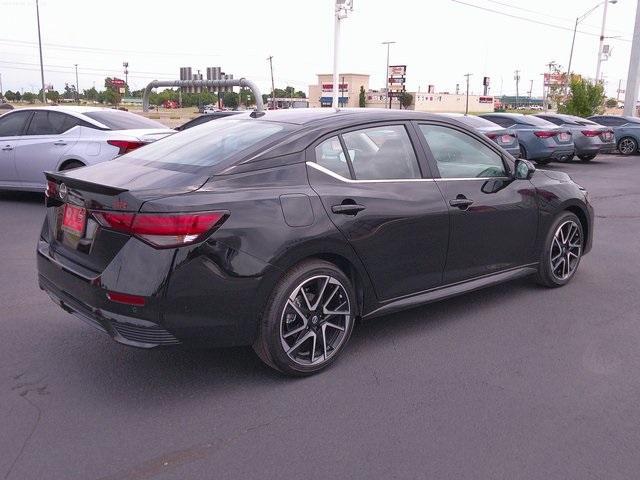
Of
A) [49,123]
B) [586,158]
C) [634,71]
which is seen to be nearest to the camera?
[49,123]

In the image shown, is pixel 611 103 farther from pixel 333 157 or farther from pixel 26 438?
pixel 26 438

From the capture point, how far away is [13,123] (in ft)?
33.2

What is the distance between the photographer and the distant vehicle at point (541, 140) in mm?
17062

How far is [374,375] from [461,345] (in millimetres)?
811

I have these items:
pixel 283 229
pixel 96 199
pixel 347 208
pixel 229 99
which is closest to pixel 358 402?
pixel 283 229

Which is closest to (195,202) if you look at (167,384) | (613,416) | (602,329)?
(167,384)

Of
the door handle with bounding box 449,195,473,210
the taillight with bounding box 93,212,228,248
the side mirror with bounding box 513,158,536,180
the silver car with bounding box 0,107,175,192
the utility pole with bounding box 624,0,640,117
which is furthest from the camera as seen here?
the utility pole with bounding box 624,0,640,117

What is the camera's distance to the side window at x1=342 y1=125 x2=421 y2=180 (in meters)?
4.15

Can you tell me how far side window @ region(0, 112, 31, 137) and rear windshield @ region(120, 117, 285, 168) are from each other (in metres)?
6.49

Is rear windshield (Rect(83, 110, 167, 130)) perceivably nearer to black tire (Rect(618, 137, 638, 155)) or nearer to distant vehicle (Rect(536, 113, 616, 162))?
distant vehicle (Rect(536, 113, 616, 162))

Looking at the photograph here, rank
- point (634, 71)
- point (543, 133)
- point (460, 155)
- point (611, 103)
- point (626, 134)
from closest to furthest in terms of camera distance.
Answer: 1. point (460, 155)
2. point (543, 133)
3. point (626, 134)
4. point (634, 71)
5. point (611, 103)

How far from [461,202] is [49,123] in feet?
24.9

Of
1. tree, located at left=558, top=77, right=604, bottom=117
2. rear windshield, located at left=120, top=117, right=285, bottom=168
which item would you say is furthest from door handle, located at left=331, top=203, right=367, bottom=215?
tree, located at left=558, top=77, right=604, bottom=117

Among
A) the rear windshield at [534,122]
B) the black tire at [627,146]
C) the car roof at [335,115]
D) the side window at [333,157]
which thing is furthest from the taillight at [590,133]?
the side window at [333,157]
